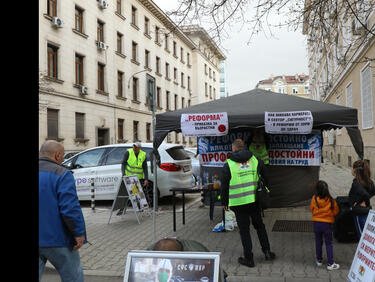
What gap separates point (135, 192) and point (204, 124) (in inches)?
109

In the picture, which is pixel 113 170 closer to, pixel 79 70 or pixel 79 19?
pixel 79 70

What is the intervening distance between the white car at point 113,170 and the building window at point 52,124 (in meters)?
11.6

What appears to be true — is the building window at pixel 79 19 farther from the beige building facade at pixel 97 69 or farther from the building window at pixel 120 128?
the building window at pixel 120 128

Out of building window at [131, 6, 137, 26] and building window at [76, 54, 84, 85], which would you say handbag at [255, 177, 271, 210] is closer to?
building window at [76, 54, 84, 85]

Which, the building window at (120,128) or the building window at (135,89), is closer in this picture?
the building window at (120,128)

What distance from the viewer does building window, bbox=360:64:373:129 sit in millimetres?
15526

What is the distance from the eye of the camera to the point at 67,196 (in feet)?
11.7

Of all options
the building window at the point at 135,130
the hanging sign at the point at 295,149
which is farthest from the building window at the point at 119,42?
the hanging sign at the point at 295,149

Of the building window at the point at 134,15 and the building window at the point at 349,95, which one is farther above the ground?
the building window at the point at 134,15

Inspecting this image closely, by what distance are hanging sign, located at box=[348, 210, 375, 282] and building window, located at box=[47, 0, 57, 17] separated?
22875mm

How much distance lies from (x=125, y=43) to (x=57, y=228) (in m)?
29.8

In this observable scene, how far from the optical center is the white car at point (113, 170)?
10883 millimetres
